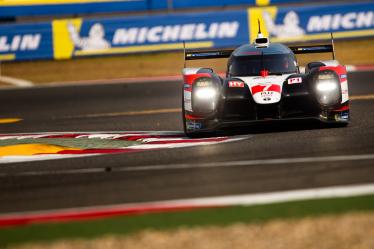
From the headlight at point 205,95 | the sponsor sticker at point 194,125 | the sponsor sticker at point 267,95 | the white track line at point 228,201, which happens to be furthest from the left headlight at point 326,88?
the white track line at point 228,201

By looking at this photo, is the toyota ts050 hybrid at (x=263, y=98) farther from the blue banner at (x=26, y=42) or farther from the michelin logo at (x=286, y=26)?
the blue banner at (x=26, y=42)

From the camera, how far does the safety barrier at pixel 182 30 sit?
2467 centimetres

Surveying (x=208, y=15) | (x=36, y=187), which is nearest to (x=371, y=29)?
(x=208, y=15)

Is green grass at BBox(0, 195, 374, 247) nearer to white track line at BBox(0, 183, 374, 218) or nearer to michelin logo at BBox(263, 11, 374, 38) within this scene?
white track line at BBox(0, 183, 374, 218)

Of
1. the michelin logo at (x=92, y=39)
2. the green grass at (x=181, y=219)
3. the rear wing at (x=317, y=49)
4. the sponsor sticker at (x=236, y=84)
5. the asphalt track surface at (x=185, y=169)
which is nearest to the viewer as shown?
the green grass at (x=181, y=219)

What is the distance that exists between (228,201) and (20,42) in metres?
18.4

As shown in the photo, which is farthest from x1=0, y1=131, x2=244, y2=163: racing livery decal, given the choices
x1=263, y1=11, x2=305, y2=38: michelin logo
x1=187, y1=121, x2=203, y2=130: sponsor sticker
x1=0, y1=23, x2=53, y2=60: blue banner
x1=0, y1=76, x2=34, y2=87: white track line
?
x1=263, y1=11, x2=305, y2=38: michelin logo

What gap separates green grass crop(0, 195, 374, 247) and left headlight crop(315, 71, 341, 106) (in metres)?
4.00

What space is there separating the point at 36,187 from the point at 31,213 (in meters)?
1.21

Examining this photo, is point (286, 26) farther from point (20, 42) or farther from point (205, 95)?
point (205, 95)

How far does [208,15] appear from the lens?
24734 mm

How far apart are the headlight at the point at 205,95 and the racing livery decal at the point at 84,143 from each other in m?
0.43

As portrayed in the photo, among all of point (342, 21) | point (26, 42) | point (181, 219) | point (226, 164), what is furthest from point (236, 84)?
point (26, 42)

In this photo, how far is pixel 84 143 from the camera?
11.7 metres
